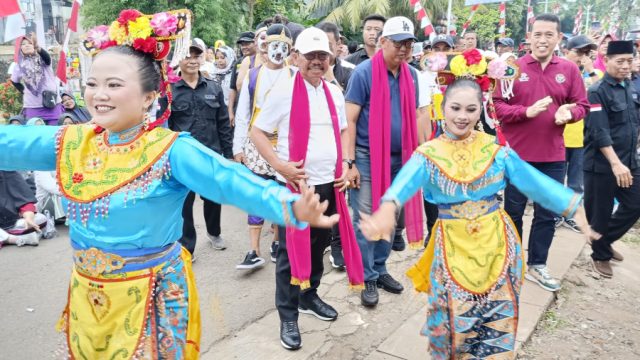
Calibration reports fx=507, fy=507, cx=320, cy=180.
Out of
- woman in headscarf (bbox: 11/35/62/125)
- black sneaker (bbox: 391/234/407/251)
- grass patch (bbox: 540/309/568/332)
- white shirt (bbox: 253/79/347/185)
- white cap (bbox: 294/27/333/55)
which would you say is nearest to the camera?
white cap (bbox: 294/27/333/55)

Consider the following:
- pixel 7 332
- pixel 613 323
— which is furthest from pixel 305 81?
pixel 613 323

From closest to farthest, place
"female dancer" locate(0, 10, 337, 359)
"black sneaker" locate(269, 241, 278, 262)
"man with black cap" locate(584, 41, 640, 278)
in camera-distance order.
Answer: "female dancer" locate(0, 10, 337, 359) < "man with black cap" locate(584, 41, 640, 278) < "black sneaker" locate(269, 241, 278, 262)

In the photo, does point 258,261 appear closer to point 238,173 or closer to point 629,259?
point 238,173

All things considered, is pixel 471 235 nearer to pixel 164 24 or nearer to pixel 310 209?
pixel 310 209

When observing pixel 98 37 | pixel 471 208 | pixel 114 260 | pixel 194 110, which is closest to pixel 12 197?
pixel 194 110

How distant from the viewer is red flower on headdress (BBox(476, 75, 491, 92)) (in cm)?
296

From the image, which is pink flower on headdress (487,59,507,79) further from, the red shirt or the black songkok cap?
the black songkok cap

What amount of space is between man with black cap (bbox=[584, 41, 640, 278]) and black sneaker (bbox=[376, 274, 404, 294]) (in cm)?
216

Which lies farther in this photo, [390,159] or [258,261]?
[258,261]

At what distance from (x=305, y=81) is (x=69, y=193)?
1868mm

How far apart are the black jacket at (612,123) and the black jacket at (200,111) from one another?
3.48 metres

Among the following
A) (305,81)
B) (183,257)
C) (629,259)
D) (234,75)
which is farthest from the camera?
(234,75)

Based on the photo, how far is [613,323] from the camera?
396 centimetres

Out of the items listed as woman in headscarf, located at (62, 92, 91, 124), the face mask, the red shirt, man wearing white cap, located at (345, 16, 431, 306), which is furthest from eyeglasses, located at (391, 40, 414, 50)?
woman in headscarf, located at (62, 92, 91, 124)
